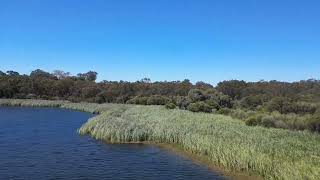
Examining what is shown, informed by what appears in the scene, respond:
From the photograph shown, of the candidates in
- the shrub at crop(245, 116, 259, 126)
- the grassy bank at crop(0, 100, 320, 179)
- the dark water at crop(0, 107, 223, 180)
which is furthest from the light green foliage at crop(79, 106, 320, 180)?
the shrub at crop(245, 116, 259, 126)

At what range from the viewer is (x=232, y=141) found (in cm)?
2852

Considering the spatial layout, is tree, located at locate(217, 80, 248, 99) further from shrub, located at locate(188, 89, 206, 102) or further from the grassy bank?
the grassy bank

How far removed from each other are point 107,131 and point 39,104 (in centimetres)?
6165

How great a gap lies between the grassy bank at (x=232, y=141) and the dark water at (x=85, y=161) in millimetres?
1455

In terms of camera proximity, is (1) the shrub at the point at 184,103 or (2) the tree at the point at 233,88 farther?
(2) the tree at the point at 233,88

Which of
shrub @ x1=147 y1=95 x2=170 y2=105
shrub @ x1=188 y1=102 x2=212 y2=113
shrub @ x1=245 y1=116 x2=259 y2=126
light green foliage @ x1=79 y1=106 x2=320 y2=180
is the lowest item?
light green foliage @ x1=79 y1=106 x2=320 y2=180

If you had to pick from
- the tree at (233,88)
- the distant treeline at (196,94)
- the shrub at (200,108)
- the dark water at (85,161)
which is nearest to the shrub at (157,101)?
the distant treeline at (196,94)

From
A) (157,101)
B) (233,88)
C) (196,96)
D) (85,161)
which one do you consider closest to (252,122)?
(85,161)

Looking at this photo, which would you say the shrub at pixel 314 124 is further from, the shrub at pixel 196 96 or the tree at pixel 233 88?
the tree at pixel 233 88

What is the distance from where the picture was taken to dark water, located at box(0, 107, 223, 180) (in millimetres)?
24844

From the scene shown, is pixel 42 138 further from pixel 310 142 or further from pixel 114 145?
pixel 310 142

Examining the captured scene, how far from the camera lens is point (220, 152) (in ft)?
89.5

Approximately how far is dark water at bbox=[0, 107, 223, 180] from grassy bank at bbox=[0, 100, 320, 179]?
1.45 metres

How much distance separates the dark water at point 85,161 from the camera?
24.8 metres
